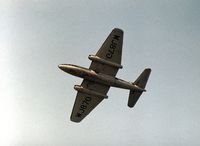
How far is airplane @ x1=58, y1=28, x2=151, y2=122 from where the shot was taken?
6681 centimetres

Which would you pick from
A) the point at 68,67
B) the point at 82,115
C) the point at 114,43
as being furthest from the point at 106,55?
the point at 82,115

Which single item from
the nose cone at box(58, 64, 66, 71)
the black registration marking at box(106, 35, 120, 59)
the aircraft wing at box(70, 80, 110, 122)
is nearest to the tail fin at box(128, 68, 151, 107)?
the aircraft wing at box(70, 80, 110, 122)

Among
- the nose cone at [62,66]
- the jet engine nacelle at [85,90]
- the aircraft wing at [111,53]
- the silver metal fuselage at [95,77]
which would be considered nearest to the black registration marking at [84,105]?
the jet engine nacelle at [85,90]

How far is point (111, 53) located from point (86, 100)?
8.82 m

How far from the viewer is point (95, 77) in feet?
221

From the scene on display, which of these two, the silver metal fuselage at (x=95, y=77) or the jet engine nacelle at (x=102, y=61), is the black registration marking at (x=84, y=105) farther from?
the jet engine nacelle at (x=102, y=61)

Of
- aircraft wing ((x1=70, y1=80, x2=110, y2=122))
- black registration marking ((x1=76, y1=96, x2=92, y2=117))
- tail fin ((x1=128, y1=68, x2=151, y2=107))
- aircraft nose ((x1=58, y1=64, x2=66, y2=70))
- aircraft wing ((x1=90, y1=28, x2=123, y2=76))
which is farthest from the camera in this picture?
black registration marking ((x1=76, y1=96, x2=92, y2=117))

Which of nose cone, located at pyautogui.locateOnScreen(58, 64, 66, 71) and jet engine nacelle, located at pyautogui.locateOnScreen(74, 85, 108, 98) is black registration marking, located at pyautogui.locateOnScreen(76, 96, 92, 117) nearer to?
jet engine nacelle, located at pyautogui.locateOnScreen(74, 85, 108, 98)

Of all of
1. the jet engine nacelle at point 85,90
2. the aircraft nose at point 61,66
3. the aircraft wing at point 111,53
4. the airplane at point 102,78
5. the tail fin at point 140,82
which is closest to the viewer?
the aircraft nose at point 61,66

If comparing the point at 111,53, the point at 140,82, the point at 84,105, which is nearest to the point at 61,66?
the point at 111,53

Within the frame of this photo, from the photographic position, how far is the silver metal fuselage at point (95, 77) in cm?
6556

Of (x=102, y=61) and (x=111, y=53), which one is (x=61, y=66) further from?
(x=111, y=53)

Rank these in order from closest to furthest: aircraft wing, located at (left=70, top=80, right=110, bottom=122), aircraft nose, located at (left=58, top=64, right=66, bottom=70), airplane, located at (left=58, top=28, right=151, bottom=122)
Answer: aircraft nose, located at (left=58, top=64, right=66, bottom=70) → airplane, located at (left=58, top=28, right=151, bottom=122) → aircraft wing, located at (left=70, top=80, right=110, bottom=122)

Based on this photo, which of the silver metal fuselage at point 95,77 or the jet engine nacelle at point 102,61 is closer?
the silver metal fuselage at point 95,77
